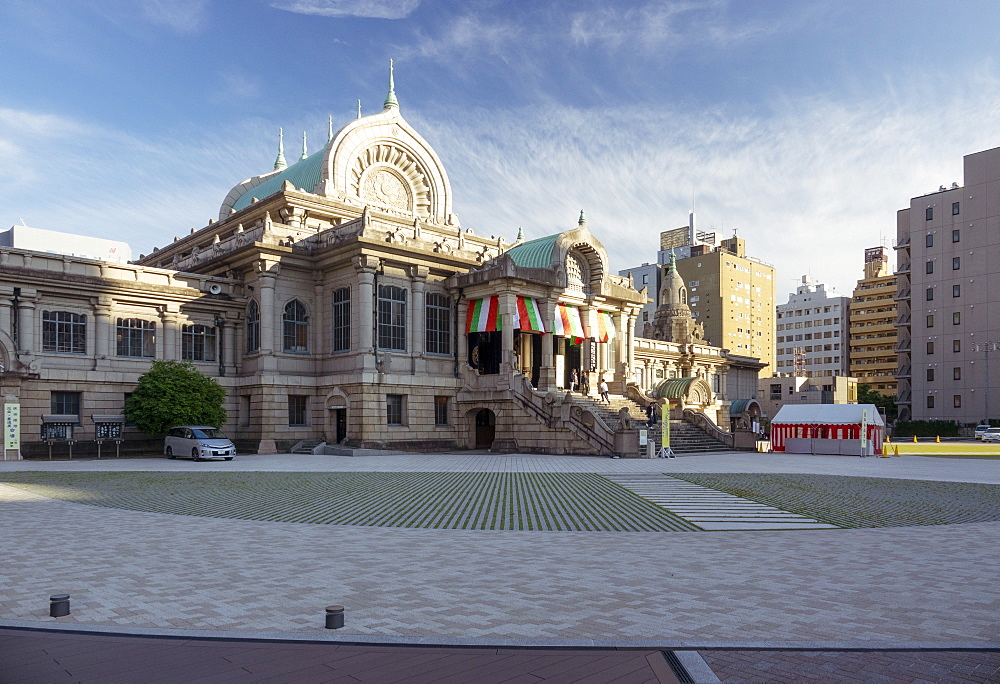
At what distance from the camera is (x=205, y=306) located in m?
43.7

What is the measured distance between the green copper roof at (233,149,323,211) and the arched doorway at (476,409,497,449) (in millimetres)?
19389

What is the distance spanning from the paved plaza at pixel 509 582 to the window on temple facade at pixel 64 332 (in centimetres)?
2577

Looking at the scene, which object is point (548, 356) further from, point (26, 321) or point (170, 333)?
point (26, 321)

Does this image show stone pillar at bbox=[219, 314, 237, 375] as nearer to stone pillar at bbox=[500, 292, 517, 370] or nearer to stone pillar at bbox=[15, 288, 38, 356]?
stone pillar at bbox=[15, 288, 38, 356]

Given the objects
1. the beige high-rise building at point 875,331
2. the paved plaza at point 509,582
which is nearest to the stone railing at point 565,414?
the paved plaza at point 509,582

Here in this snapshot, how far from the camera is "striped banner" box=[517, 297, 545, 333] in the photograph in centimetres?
4544

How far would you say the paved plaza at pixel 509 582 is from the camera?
24.5 ft

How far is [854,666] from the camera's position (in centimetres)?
645

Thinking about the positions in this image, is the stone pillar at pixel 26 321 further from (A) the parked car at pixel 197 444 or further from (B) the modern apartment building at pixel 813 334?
(B) the modern apartment building at pixel 813 334

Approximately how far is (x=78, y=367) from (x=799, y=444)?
38.3 meters

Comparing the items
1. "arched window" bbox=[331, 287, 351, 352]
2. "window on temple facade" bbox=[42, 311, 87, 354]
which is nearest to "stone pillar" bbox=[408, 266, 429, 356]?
"arched window" bbox=[331, 287, 351, 352]

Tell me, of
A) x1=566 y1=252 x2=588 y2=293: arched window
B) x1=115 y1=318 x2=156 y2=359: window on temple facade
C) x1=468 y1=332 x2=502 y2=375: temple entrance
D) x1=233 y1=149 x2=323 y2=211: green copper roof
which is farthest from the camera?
x1=233 y1=149 x2=323 y2=211: green copper roof

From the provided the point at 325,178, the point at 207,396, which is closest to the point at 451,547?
the point at 207,396

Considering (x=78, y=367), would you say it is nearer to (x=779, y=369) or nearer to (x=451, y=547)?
(x=451, y=547)
